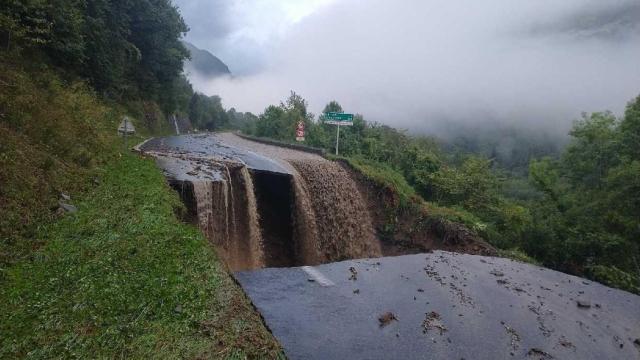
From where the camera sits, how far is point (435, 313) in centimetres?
970

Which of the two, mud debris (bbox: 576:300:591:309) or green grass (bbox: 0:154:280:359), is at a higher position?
green grass (bbox: 0:154:280:359)

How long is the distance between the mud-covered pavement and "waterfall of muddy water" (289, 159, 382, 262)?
4.07 meters

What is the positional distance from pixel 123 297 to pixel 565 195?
26206 millimetres

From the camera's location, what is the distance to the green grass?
5102 mm

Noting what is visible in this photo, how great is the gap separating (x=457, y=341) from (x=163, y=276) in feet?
19.9

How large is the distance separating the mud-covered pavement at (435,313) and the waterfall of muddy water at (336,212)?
4.07 m

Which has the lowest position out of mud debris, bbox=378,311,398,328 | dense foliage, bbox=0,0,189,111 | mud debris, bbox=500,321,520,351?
mud debris, bbox=500,321,520,351

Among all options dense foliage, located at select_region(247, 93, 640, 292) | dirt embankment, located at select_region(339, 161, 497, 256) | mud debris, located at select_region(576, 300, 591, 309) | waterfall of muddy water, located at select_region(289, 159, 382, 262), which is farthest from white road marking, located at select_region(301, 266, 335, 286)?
dense foliage, located at select_region(247, 93, 640, 292)

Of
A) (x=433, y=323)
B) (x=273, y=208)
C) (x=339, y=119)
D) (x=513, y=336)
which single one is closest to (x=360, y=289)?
(x=433, y=323)

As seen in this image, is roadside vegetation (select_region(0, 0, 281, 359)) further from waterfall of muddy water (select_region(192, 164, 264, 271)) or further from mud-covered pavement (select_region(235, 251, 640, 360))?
mud-covered pavement (select_region(235, 251, 640, 360))

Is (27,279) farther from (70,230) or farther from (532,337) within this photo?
(532,337)

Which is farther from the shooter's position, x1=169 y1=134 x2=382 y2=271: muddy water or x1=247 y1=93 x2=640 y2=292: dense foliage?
x1=247 y1=93 x2=640 y2=292: dense foliage

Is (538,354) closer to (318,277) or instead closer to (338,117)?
(318,277)

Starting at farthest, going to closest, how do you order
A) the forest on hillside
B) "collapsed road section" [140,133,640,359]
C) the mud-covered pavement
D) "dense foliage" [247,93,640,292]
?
"dense foliage" [247,93,640,292] → the forest on hillside → "collapsed road section" [140,133,640,359] → the mud-covered pavement
